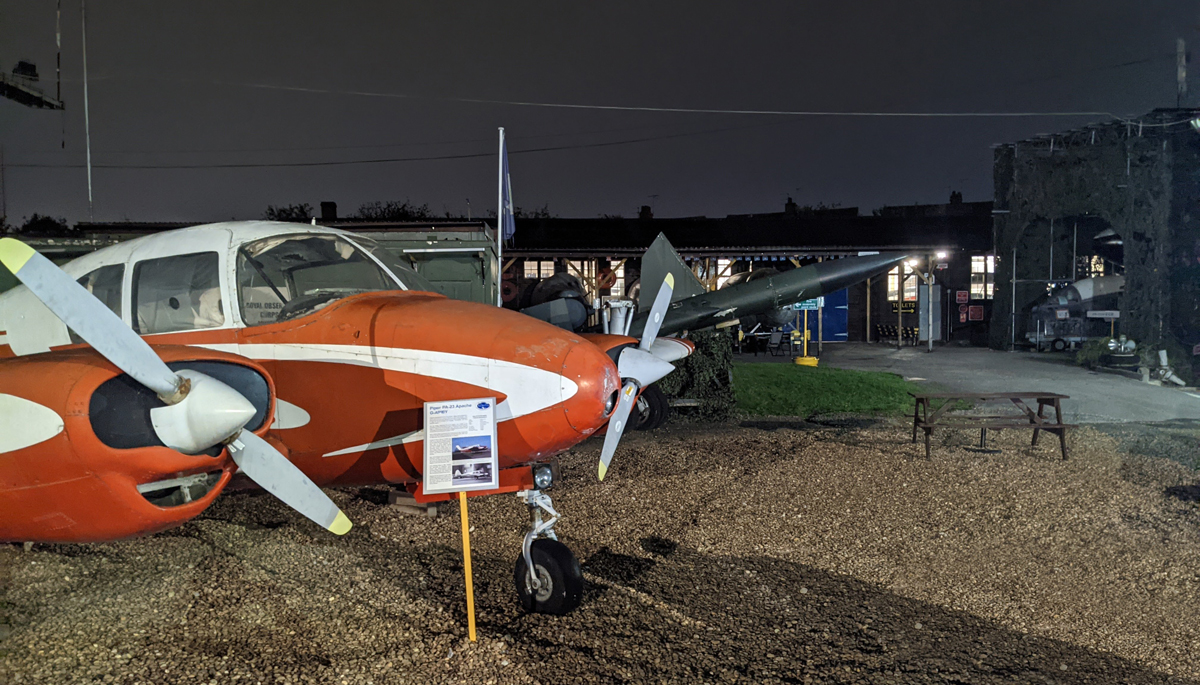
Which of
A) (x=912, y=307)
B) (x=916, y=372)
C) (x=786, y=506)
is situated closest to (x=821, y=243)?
(x=912, y=307)

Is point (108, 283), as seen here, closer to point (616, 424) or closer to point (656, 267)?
point (616, 424)

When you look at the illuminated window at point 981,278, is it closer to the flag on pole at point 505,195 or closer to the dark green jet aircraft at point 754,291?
the dark green jet aircraft at point 754,291

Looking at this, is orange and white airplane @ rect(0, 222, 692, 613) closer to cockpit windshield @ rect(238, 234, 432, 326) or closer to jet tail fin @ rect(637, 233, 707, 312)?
cockpit windshield @ rect(238, 234, 432, 326)

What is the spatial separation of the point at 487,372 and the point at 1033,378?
57.3 ft

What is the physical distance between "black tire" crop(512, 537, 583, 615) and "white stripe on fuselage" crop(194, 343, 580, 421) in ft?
3.72

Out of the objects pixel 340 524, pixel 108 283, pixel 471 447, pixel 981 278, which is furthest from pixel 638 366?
pixel 981 278

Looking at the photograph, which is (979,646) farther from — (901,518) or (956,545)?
(901,518)

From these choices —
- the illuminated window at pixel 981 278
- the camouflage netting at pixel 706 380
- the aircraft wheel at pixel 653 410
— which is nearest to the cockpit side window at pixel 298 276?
the aircraft wheel at pixel 653 410

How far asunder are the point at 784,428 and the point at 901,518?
190 inches

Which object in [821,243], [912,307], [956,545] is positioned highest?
[821,243]

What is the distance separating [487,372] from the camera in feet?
11.8

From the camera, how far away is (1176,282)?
1909 cm

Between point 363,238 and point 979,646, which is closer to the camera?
point 979,646

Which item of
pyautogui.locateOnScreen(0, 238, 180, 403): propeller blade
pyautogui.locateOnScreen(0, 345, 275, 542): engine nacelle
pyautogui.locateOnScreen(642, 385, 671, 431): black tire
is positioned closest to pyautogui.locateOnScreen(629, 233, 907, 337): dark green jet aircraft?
pyautogui.locateOnScreen(642, 385, 671, 431): black tire
